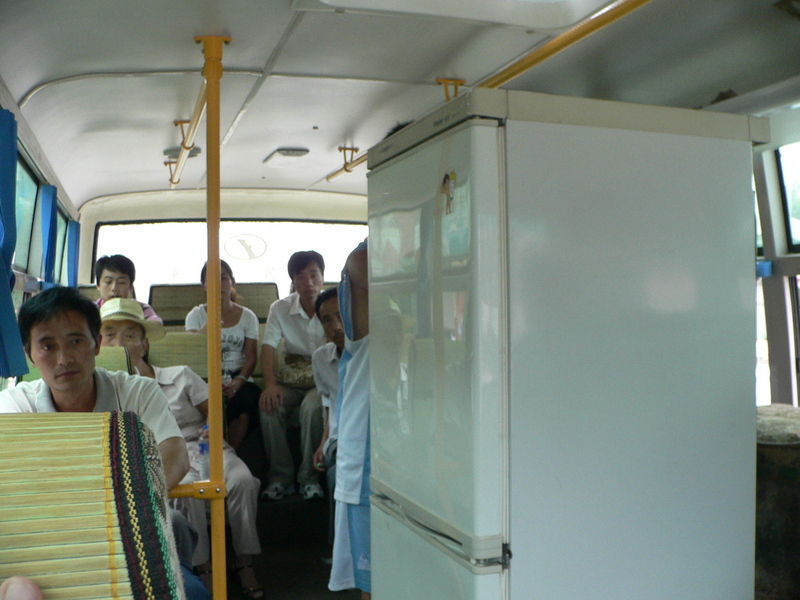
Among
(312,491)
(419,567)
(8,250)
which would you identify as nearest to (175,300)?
(312,491)

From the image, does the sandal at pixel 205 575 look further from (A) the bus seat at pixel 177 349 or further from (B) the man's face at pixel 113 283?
(B) the man's face at pixel 113 283

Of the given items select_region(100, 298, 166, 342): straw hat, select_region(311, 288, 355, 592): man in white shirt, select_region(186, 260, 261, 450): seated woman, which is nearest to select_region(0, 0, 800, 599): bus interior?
select_region(100, 298, 166, 342): straw hat

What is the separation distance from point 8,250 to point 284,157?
3.12 metres

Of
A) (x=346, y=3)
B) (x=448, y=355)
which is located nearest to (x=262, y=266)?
(x=346, y=3)

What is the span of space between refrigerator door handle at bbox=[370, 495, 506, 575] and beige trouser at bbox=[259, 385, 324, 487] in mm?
2160

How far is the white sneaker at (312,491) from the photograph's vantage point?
14.2 ft

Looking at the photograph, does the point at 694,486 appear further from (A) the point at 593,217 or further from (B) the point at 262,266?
(B) the point at 262,266

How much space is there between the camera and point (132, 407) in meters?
2.38

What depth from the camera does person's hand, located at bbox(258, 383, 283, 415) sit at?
4594 millimetres

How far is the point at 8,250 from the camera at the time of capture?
2617 millimetres

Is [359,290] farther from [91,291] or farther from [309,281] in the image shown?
[91,291]

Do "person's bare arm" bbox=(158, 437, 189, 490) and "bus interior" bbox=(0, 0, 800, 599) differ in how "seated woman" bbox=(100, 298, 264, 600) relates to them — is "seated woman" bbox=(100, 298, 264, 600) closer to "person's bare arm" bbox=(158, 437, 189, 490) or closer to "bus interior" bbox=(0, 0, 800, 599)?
"bus interior" bbox=(0, 0, 800, 599)

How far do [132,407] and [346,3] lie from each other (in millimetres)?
1594

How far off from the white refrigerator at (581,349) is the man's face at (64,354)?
111 cm
